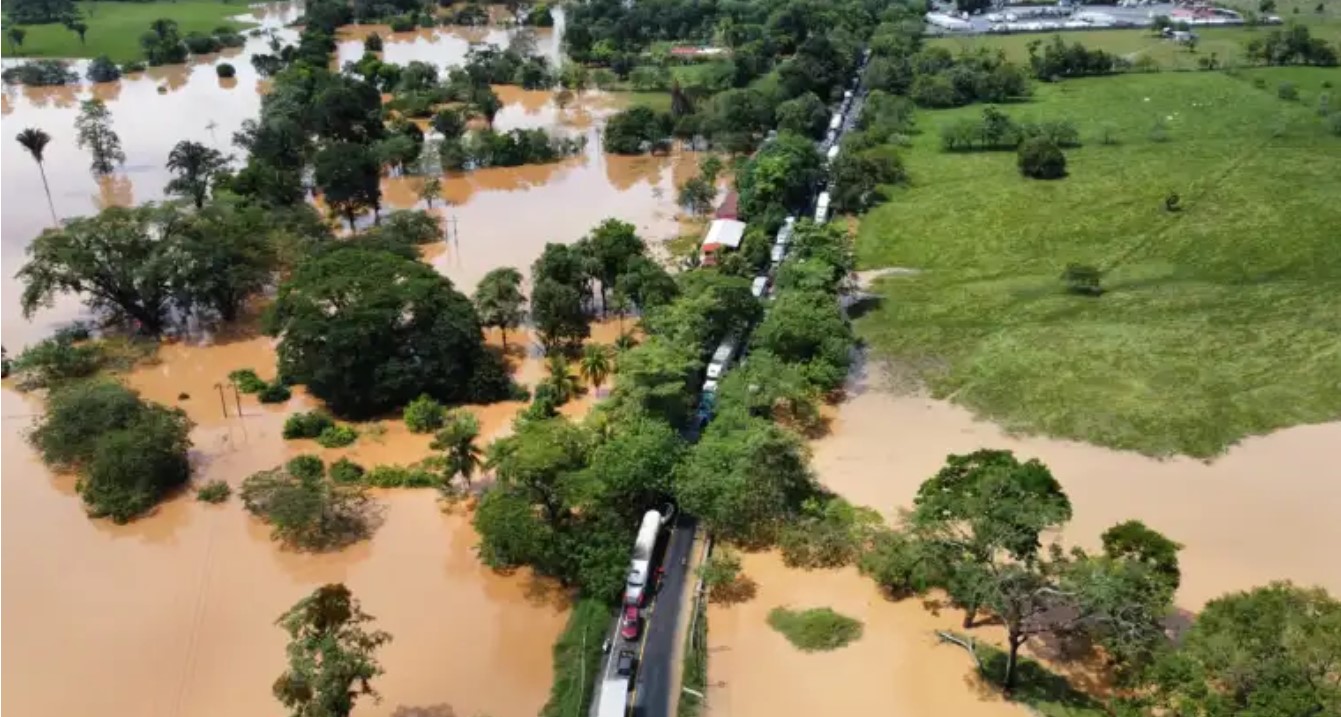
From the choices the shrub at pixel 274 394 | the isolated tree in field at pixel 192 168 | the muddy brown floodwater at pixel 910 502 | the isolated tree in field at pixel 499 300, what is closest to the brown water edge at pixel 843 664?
the muddy brown floodwater at pixel 910 502

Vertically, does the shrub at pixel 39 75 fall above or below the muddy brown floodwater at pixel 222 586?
above

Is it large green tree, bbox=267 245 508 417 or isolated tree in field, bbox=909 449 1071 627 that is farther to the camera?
large green tree, bbox=267 245 508 417

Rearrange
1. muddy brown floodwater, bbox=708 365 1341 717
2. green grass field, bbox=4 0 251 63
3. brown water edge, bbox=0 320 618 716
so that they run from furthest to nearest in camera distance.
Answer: green grass field, bbox=4 0 251 63
brown water edge, bbox=0 320 618 716
muddy brown floodwater, bbox=708 365 1341 717

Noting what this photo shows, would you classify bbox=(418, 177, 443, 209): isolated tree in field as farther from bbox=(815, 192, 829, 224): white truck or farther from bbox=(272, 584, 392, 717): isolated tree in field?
bbox=(272, 584, 392, 717): isolated tree in field

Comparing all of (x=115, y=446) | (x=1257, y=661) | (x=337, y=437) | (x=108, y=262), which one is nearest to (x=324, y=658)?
(x=115, y=446)

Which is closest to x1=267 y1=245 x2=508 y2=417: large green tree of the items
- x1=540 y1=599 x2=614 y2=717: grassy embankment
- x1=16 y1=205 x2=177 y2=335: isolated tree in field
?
x1=16 y1=205 x2=177 y2=335: isolated tree in field

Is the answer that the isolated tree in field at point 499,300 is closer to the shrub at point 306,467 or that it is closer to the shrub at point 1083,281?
the shrub at point 306,467
